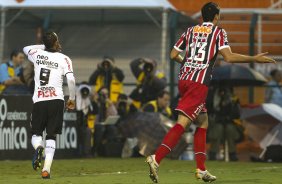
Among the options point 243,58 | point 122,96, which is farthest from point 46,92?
point 122,96

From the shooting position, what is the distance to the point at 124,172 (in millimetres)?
15625

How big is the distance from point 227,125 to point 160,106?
5.27ft

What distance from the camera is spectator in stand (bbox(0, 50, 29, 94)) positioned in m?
21.4

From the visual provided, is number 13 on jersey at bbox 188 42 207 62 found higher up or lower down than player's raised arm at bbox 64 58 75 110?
higher up

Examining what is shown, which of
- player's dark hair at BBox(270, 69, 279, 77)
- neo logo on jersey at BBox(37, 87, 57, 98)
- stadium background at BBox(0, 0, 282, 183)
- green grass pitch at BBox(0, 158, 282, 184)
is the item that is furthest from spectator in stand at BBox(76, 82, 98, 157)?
neo logo on jersey at BBox(37, 87, 57, 98)

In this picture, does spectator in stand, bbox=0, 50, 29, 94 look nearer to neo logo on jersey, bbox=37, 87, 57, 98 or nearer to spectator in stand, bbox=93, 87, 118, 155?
spectator in stand, bbox=93, 87, 118, 155

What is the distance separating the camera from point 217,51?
12.8 m

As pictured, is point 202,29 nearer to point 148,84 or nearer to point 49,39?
point 49,39

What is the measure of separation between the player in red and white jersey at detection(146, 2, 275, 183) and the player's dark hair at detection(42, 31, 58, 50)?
6.06 feet

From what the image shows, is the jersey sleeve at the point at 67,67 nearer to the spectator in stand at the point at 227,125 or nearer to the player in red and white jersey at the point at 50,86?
the player in red and white jersey at the point at 50,86

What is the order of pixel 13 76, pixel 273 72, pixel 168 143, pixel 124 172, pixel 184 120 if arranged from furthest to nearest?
pixel 273 72 < pixel 13 76 < pixel 124 172 < pixel 184 120 < pixel 168 143

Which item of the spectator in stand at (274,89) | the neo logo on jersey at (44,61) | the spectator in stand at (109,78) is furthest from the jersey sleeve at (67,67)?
the spectator in stand at (274,89)

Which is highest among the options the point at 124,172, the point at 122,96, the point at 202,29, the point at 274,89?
the point at 202,29

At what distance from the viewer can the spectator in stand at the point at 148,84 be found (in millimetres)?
22391
